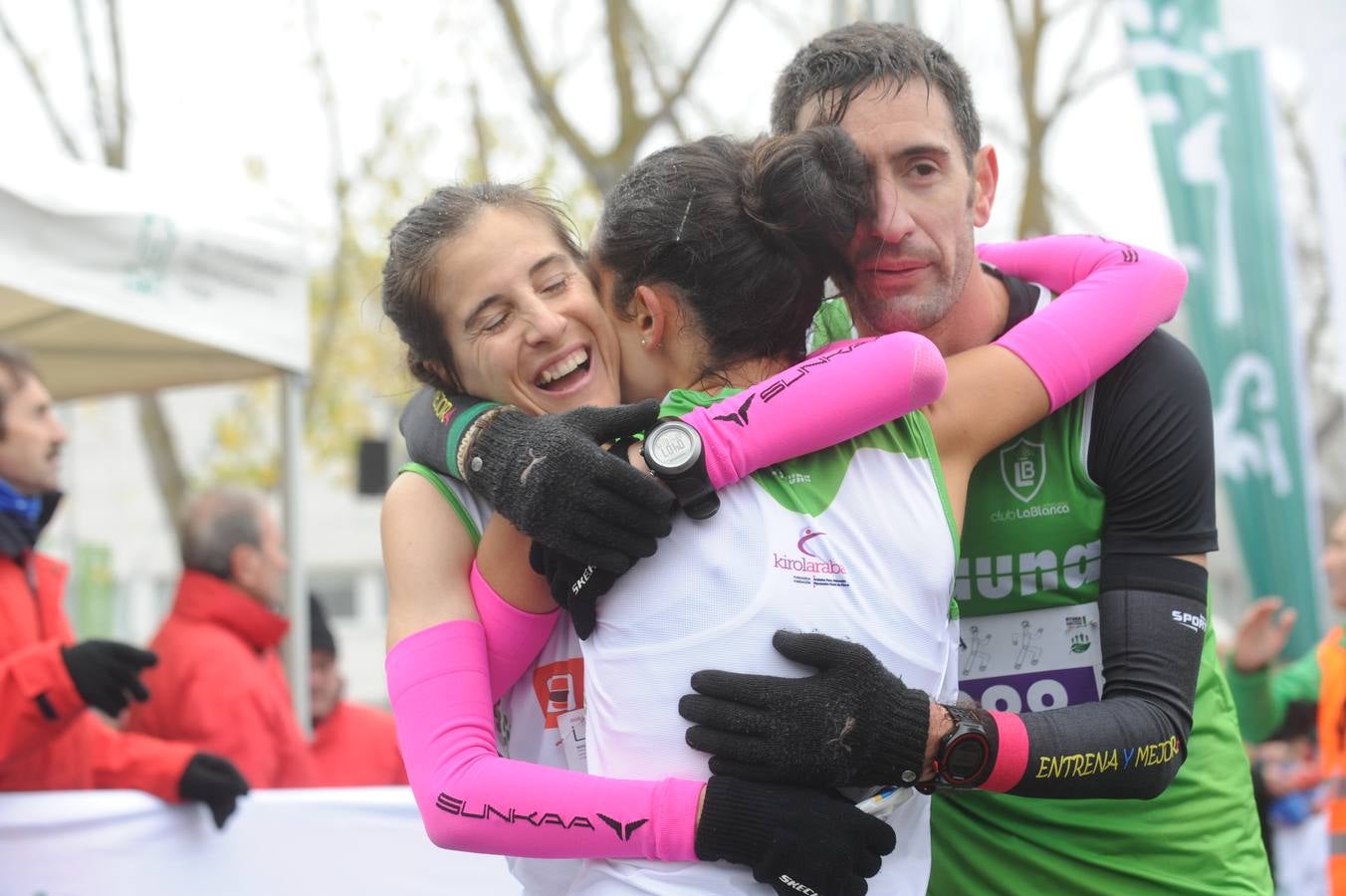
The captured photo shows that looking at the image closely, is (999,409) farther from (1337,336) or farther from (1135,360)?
(1337,336)

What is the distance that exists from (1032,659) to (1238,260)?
6.41 meters

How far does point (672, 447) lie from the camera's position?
5.53 ft

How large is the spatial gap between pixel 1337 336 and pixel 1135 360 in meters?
3.21

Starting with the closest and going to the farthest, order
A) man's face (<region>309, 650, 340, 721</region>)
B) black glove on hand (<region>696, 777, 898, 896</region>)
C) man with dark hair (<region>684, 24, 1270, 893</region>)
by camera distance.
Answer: black glove on hand (<region>696, 777, 898, 896</region>)
man with dark hair (<region>684, 24, 1270, 893</region>)
man's face (<region>309, 650, 340, 721</region>)

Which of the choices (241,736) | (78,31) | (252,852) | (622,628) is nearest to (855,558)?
(622,628)

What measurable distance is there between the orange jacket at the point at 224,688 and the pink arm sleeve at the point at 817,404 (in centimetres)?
317

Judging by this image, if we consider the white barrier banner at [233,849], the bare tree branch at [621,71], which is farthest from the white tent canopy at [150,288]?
the bare tree branch at [621,71]

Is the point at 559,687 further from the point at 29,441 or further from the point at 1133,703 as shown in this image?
the point at 29,441

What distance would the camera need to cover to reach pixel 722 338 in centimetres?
189

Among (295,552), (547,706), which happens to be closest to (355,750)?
(295,552)

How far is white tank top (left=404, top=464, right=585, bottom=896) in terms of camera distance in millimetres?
2008

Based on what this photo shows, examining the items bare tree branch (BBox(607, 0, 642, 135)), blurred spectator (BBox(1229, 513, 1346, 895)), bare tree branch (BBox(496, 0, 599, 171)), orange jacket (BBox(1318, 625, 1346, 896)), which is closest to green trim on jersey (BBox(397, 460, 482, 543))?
blurred spectator (BBox(1229, 513, 1346, 895))

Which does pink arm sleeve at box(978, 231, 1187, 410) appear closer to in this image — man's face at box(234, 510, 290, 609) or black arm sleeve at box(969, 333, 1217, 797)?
black arm sleeve at box(969, 333, 1217, 797)

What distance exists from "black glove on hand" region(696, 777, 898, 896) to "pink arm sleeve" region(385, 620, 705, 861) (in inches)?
1.2
